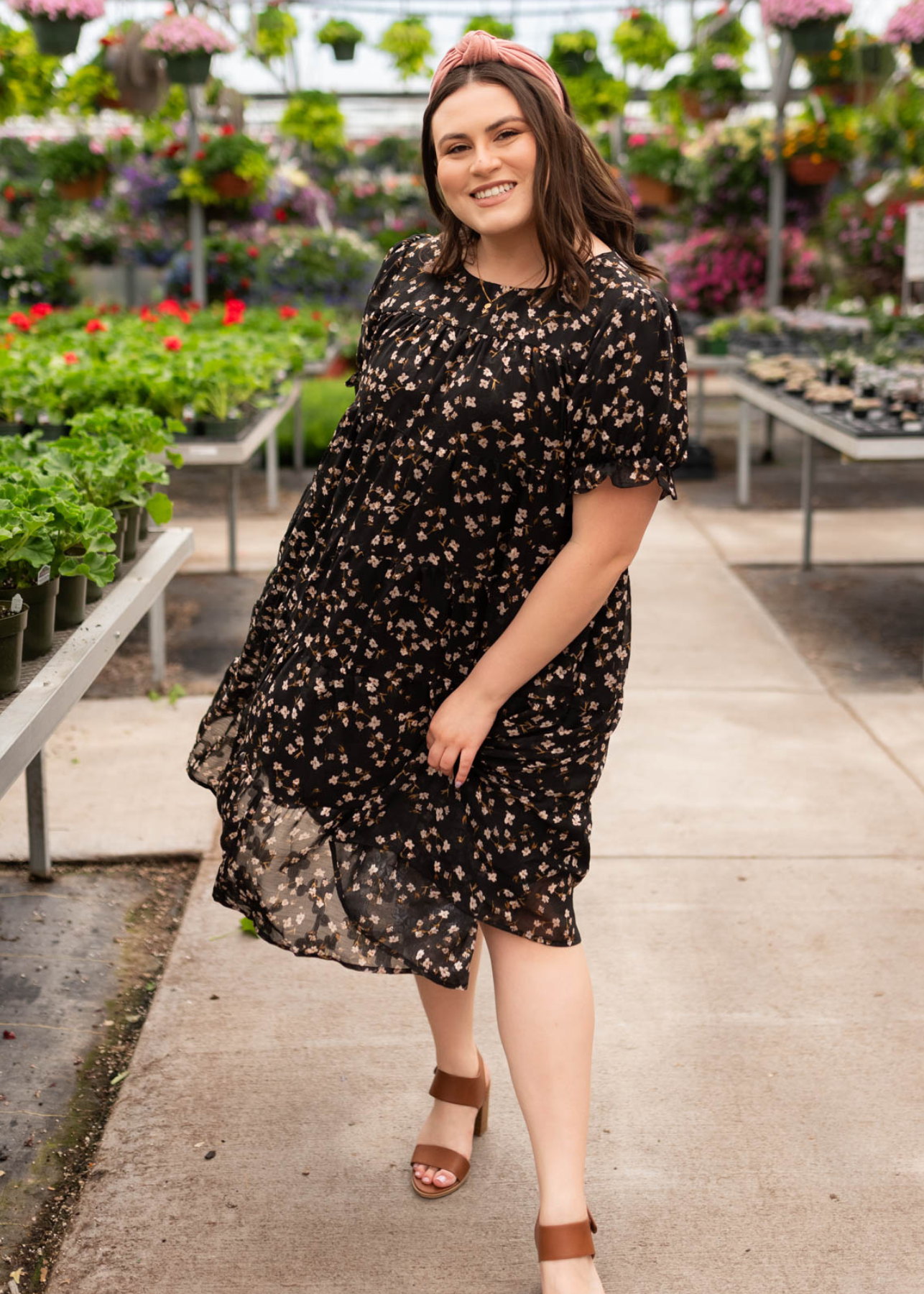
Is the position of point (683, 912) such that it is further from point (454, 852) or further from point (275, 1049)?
point (454, 852)

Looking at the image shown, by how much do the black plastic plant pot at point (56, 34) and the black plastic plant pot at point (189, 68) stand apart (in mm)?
497

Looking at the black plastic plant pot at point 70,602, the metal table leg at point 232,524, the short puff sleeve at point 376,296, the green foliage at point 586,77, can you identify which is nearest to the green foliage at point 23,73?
the green foliage at point 586,77

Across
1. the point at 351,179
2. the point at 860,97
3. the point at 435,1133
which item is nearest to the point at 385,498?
the point at 435,1133

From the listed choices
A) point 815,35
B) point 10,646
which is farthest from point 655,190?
point 10,646

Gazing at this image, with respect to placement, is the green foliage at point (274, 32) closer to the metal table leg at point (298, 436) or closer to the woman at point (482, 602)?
the metal table leg at point (298, 436)

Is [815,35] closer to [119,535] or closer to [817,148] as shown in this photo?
[817,148]

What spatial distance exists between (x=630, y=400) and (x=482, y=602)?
32cm

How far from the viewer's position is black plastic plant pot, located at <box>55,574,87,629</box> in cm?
246

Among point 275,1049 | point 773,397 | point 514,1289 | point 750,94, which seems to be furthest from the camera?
point 750,94

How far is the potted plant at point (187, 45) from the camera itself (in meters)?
7.39

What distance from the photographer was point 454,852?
172cm

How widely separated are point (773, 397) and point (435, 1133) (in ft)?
14.6

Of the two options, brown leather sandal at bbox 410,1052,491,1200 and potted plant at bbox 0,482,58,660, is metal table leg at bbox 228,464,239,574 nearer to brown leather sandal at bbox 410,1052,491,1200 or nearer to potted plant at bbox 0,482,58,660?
potted plant at bbox 0,482,58,660

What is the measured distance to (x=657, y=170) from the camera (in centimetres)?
973
